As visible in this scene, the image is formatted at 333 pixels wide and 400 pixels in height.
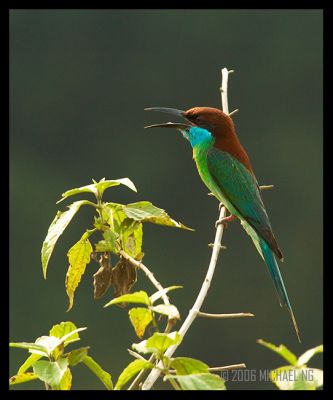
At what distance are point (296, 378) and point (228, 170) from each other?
1333 millimetres

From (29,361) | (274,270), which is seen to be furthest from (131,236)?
(274,270)

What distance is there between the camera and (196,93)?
1697cm

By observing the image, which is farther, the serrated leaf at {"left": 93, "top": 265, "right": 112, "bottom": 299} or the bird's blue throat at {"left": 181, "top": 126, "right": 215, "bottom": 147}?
the bird's blue throat at {"left": 181, "top": 126, "right": 215, "bottom": 147}

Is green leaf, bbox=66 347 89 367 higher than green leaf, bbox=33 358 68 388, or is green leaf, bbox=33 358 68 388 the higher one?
green leaf, bbox=66 347 89 367

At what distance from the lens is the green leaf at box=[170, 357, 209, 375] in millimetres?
948

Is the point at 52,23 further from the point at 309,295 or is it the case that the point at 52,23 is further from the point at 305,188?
the point at 309,295

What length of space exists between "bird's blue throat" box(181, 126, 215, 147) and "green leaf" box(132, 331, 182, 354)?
1.23 m

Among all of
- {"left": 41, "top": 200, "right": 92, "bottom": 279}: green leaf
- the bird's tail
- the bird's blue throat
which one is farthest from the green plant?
the bird's blue throat

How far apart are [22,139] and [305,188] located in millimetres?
4726

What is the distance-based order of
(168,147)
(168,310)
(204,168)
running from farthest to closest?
(168,147)
(204,168)
(168,310)

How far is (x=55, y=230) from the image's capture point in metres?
1.20

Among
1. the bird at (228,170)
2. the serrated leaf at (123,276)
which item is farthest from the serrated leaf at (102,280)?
the bird at (228,170)

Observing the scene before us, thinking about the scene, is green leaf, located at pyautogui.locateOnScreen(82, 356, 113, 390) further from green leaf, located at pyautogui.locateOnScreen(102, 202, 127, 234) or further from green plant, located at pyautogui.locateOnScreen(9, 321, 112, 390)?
green leaf, located at pyautogui.locateOnScreen(102, 202, 127, 234)

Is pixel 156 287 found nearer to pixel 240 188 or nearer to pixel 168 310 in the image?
pixel 168 310
